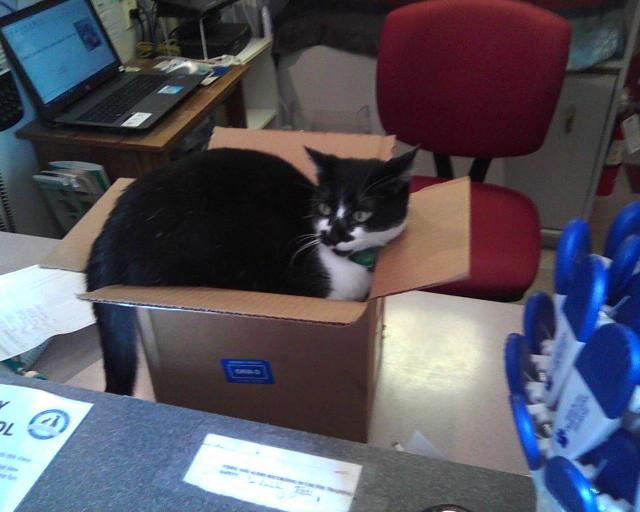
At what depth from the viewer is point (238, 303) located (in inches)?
23.7

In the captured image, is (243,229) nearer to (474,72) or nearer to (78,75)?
(474,72)

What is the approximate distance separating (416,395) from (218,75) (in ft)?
4.64

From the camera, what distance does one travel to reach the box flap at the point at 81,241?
81cm

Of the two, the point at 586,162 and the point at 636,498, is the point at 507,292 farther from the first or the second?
the point at 586,162

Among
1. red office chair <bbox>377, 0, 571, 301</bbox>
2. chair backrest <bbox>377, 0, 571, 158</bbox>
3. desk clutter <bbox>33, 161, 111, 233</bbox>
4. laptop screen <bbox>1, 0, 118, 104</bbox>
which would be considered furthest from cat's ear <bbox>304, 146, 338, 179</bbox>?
laptop screen <bbox>1, 0, 118, 104</bbox>

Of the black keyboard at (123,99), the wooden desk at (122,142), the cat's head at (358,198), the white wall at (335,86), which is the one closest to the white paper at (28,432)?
the cat's head at (358,198)

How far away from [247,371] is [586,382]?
432 mm

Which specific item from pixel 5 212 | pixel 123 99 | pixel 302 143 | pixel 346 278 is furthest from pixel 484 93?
pixel 5 212

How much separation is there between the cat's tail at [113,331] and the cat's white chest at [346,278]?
1.12 ft

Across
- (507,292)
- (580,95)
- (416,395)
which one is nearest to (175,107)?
(507,292)

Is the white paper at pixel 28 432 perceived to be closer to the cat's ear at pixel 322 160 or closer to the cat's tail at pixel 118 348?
the cat's tail at pixel 118 348

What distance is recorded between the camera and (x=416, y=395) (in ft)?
2.75

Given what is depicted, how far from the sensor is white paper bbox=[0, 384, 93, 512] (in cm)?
56

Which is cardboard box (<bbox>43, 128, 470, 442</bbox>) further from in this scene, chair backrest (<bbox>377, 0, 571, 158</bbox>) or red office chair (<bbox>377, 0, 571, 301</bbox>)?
chair backrest (<bbox>377, 0, 571, 158</bbox>)
